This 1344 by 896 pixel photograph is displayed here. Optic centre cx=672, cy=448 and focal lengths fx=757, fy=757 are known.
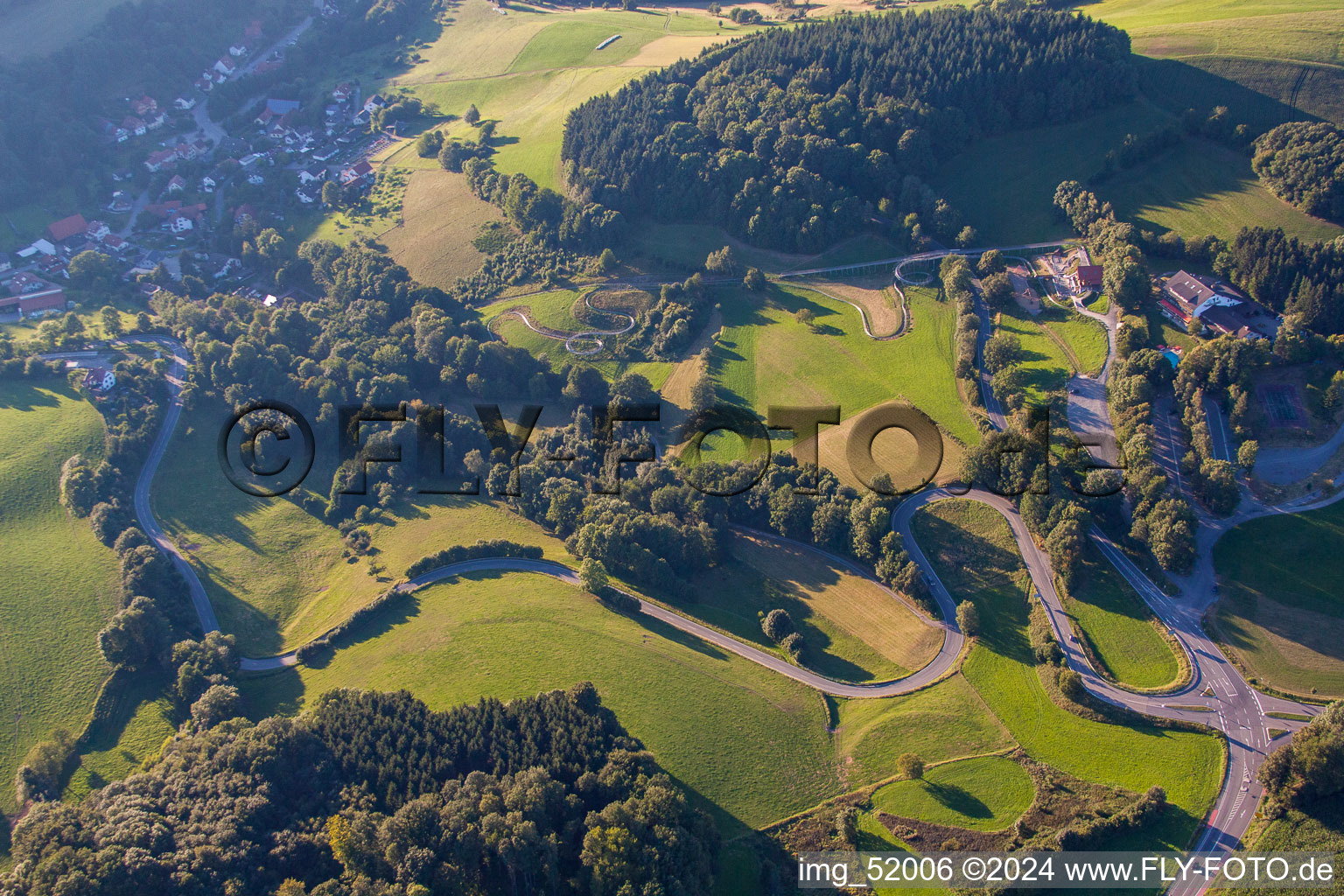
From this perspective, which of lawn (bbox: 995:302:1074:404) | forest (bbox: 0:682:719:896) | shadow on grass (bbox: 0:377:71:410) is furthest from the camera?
shadow on grass (bbox: 0:377:71:410)

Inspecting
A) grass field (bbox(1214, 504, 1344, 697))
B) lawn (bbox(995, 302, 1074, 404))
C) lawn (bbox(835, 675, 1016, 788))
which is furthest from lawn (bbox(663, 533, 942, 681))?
lawn (bbox(995, 302, 1074, 404))

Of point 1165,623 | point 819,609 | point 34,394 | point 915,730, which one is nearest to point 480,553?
point 819,609

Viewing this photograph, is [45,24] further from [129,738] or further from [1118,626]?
[1118,626]

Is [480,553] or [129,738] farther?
[480,553]

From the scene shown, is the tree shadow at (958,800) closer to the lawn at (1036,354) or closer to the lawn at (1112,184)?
the lawn at (1036,354)

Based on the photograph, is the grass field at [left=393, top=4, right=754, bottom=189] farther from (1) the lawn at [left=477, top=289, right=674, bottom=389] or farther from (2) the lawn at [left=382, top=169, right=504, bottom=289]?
(1) the lawn at [left=477, top=289, right=674, bottom=389]

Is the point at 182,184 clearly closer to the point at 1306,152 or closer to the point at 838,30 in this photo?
the point at 838,30

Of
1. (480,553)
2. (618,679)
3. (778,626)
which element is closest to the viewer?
(618,679)
